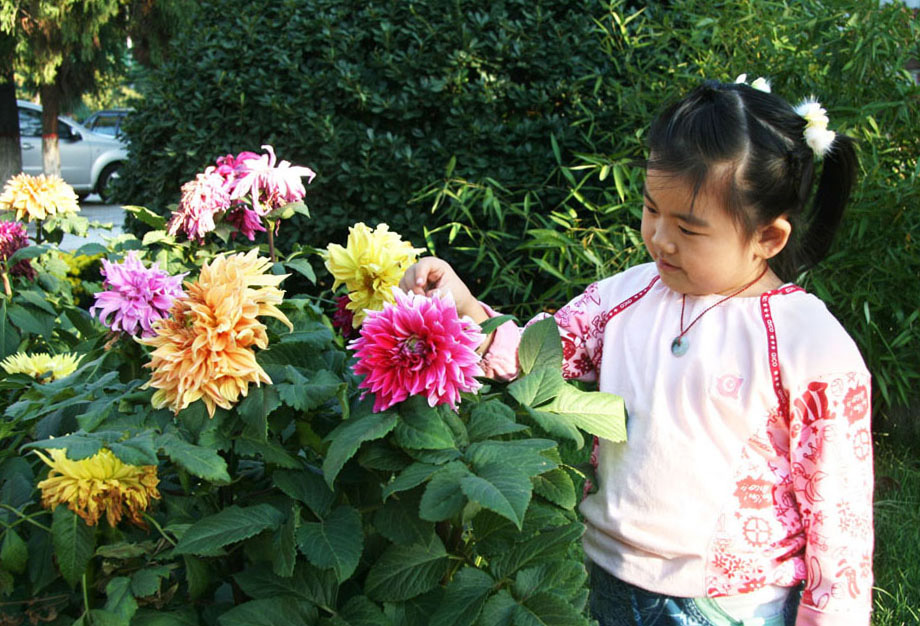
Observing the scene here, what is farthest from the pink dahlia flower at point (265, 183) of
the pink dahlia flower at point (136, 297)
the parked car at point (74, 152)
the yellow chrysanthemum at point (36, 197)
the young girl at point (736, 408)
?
the parked car at point (74, 152)

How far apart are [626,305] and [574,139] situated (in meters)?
2.01

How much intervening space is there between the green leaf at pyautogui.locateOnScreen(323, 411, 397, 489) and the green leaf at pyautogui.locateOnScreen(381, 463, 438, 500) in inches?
2.3

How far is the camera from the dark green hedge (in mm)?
3523

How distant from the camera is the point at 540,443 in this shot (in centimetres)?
117

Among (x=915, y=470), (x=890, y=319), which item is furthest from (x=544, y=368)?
(x=915, y=470)

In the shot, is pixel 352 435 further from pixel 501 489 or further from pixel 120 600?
pixel 120 600

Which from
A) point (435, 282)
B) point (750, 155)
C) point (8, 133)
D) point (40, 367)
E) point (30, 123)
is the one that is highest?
point (750, 155)

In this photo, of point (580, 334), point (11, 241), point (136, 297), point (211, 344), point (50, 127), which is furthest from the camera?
point (50, 127)

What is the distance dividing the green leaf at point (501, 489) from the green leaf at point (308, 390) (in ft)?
0.76

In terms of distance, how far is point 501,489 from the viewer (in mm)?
1058

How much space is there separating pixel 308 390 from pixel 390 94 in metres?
2.72

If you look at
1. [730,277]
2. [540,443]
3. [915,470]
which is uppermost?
[730,277]

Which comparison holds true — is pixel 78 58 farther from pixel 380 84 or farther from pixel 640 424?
pixel 640 424

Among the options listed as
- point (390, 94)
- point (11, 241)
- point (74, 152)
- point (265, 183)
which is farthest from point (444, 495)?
point (74, 152)
